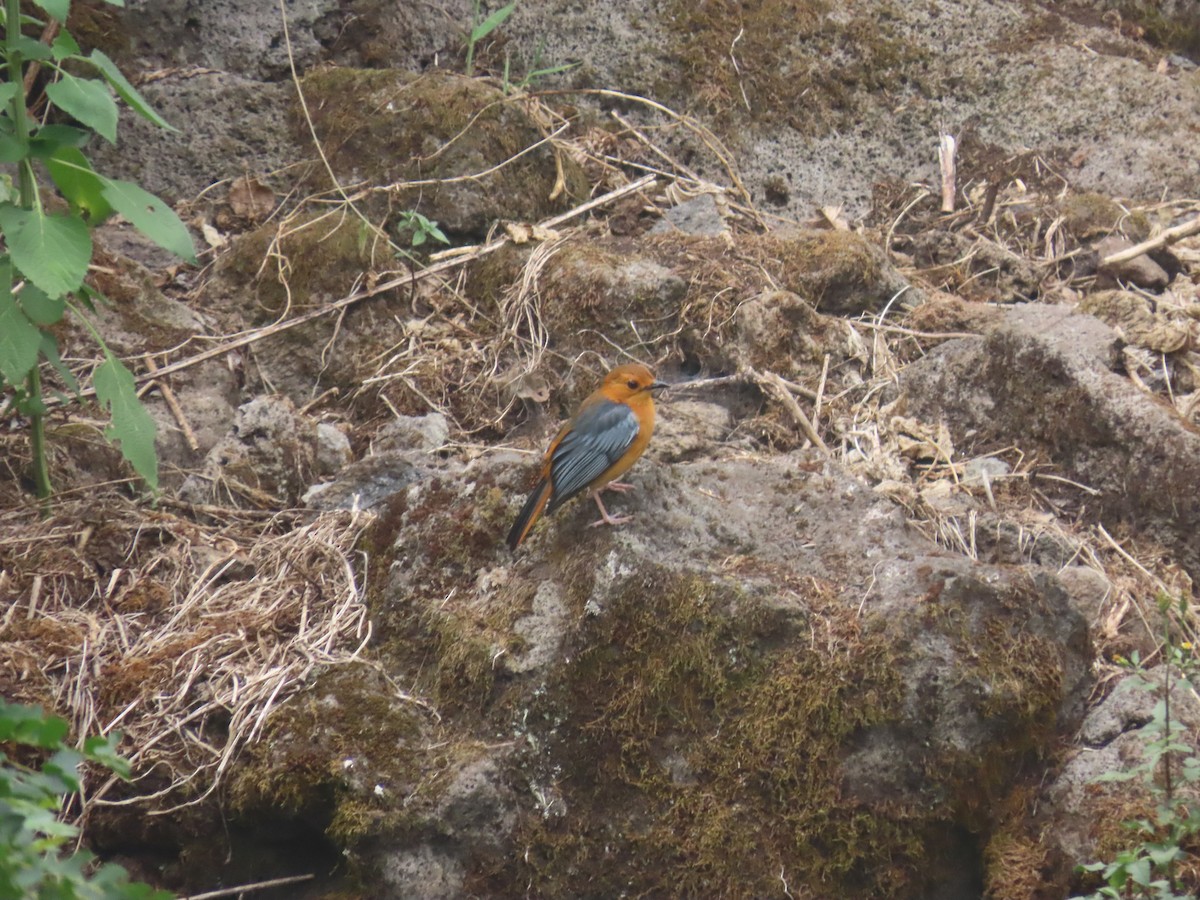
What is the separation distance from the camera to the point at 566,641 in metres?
3.68

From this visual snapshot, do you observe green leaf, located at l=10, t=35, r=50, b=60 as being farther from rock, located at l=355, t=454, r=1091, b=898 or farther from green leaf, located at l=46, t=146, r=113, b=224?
rock, located at l=355, t=454, r=1091, b=898

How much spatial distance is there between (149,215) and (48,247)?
0.34 metres

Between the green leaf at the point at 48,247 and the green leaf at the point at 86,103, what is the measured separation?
1.02 feet

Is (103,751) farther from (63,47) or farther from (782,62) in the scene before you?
(782,62)

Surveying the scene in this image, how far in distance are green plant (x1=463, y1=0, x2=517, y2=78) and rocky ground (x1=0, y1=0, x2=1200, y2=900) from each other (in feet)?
0.47

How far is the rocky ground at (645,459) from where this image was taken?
352cm

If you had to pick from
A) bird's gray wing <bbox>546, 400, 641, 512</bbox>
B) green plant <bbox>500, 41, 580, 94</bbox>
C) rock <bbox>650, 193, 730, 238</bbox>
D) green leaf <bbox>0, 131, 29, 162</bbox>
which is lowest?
rock <bbox>650, 193, 730, 238</bbox>

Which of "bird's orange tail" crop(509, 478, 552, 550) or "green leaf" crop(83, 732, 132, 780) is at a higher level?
"green leaf" crop(83, 732, 132, 780)

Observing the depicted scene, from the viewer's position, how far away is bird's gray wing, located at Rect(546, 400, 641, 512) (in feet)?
12.9

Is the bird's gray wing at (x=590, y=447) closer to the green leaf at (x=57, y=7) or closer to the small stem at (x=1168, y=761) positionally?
the small stem at (x=1168, y=761)

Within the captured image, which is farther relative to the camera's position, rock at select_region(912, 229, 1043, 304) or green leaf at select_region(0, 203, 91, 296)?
rock at select_region(912, 229, 1043, 304)

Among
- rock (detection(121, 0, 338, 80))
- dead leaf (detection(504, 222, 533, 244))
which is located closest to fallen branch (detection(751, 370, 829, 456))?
dead leaf (detection(504, 222, 533, 244))

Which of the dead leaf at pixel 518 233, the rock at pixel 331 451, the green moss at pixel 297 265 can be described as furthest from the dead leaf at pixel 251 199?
the rock at pixel 331 451

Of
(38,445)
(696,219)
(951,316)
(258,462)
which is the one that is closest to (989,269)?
(951,316)
